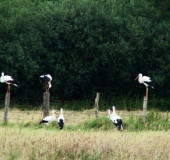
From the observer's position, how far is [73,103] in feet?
92.3

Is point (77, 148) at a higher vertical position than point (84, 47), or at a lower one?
lower

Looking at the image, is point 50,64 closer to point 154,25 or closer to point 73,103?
point 73,103

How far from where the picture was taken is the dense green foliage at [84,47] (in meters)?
30.4

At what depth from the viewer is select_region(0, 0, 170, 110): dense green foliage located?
3036cm

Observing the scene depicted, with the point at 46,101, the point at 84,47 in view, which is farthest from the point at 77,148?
the point at 84,47

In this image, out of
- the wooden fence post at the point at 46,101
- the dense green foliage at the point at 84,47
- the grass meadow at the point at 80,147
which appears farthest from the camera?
A: the dense green foliage at the point at 84,47

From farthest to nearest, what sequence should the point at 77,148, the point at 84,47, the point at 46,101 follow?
the point at 84,47, the point at 46,101, the point at 77,148

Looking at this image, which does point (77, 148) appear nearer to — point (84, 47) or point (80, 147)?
point (80, 147)

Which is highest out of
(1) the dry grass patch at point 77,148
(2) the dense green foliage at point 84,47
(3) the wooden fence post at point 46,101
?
(2) the dense green foliage at point 84,47

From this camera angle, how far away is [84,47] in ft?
103

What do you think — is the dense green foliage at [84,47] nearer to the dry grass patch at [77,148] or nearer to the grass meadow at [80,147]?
the grass meadow at [80,147]

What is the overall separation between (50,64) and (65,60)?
817 mm

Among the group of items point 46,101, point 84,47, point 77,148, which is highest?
point 84,47

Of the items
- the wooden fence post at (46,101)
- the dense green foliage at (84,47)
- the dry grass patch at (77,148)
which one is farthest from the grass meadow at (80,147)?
A: the dense green foliage at (84,47)
